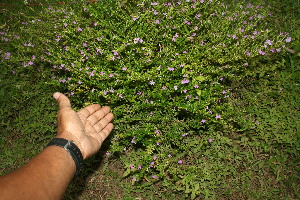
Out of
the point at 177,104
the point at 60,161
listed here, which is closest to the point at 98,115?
the point at 60,161

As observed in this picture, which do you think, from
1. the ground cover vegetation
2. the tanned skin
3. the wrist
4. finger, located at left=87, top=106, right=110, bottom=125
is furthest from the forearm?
the ground cover vegetation

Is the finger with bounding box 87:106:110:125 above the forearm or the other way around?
the other way around

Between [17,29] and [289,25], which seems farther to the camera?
[17,29]

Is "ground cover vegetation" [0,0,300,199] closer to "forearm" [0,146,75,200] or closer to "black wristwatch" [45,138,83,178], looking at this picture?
"black wristwatch" [45,138,83,178]

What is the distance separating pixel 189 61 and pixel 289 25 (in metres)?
2.28

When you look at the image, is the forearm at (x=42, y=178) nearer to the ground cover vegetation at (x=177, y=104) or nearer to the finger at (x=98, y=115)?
the finger at (x=98, y=115)

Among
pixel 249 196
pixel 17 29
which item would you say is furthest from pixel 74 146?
pixel 17 29

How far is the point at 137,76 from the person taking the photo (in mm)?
2418

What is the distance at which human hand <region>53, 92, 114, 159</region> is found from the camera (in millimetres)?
2283

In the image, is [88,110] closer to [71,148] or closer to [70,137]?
[70,137]

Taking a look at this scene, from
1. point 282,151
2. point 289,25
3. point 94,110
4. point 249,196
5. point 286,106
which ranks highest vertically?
point 289,25

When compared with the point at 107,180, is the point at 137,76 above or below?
above

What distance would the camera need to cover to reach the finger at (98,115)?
2.59 m

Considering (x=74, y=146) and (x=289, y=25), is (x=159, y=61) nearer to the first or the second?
(x=74, y=146)
